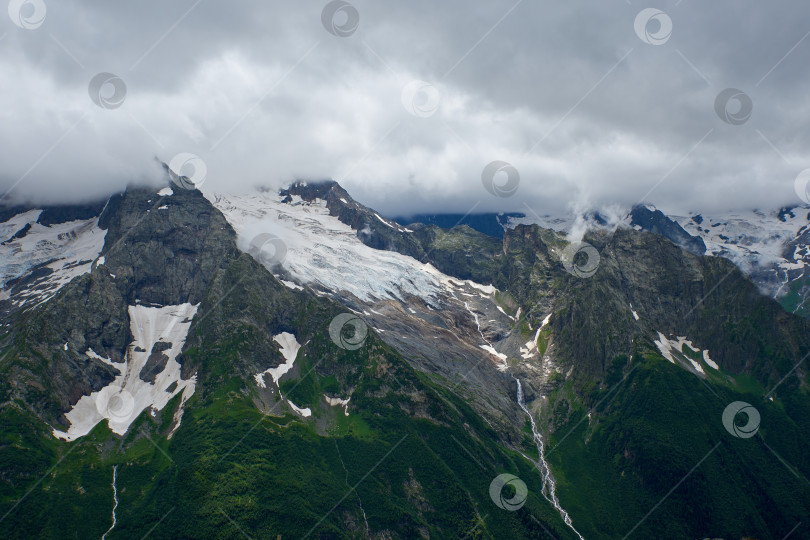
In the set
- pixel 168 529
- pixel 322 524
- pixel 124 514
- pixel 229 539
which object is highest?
pixel 322 524

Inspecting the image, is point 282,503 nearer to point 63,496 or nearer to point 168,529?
point 168,529

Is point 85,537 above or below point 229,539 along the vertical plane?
below

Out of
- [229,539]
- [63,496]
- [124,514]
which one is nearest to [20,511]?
[63,496]

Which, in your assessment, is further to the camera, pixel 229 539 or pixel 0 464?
pixel 0 464

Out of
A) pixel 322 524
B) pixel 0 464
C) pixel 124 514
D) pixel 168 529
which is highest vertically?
pixel 322 524

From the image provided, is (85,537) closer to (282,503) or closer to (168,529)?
(168,529)

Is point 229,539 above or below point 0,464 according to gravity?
above

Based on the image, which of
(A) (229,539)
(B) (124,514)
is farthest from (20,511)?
(A) (229,539)

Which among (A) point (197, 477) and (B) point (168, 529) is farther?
(A) point (197, 477)

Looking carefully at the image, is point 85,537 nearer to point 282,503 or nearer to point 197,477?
point 197,477
